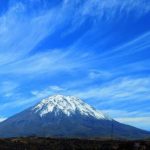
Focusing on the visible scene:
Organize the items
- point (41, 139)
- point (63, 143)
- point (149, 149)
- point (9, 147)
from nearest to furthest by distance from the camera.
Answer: point (149, 149)
point (9, 147)
point (63, 143)
point (41, 139)

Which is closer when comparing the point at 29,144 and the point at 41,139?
the point at 29,144

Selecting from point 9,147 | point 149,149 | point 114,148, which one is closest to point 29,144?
point 9,147

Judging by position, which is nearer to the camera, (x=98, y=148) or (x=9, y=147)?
(x=98, y=148)

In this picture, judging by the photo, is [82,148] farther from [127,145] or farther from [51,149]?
[127,145]

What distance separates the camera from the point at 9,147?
103625 millimetres

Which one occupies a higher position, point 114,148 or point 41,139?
point 41,139

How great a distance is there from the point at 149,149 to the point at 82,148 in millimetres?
27978

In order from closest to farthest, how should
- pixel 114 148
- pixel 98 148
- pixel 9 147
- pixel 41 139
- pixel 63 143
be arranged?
pixel 114 148
pixel 98 148
pixel 9 147
pixel 63 143
pixel 41 139

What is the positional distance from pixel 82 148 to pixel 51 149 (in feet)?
25.6

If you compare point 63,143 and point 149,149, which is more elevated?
point 63,143

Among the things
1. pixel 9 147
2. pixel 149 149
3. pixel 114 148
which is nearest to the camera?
pixel 149 149

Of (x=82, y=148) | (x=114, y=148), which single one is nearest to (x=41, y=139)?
(x=82, y=148)

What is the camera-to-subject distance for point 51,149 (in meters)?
103

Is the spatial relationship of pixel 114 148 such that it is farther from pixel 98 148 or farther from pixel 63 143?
pixel 63 143
